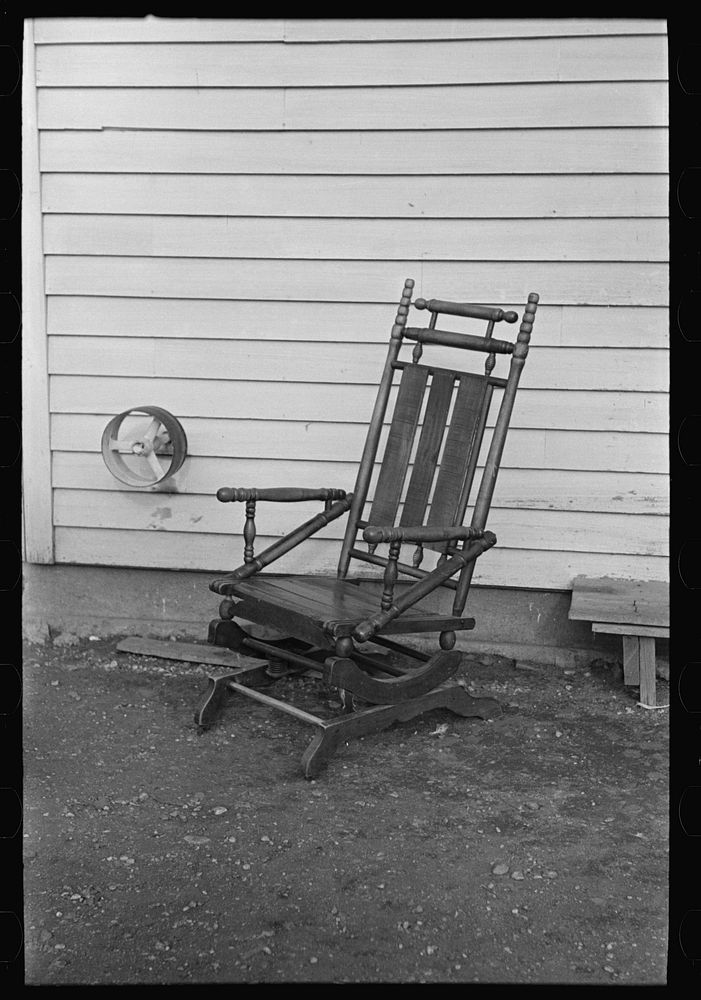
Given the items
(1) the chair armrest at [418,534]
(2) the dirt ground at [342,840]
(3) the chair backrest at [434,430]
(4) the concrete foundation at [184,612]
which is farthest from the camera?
(4) the concrete foundation at [184,612]

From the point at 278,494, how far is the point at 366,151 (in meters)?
1.34

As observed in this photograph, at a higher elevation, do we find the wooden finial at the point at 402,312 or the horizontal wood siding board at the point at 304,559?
the wooden finial at the point at 402,312

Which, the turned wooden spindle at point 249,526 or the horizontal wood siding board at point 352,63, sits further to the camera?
the horizontal wood siding board at point 352,63

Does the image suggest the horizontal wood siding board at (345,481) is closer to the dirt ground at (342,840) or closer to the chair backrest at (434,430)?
the chair backrest at (434,430)

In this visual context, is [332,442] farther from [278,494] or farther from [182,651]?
[182,651]

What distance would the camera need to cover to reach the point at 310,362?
398 centimetres

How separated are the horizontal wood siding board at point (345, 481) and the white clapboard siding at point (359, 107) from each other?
49.0 inches

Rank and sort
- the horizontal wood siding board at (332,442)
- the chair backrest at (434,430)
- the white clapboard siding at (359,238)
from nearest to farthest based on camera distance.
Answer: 1. the chair backrest at (434,430)
2. the white clapboard siding at (359,238)
3. the horizontal wood siding board at (332,442)

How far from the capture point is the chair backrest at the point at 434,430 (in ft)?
11.5

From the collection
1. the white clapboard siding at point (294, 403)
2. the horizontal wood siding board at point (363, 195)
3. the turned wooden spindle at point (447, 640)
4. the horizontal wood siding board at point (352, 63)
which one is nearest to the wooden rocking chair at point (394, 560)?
the turned wooden spindle at point (447, 640)

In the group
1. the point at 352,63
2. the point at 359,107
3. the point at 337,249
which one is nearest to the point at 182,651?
the point at 337,249

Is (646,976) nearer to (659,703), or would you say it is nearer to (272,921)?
(272,921)
